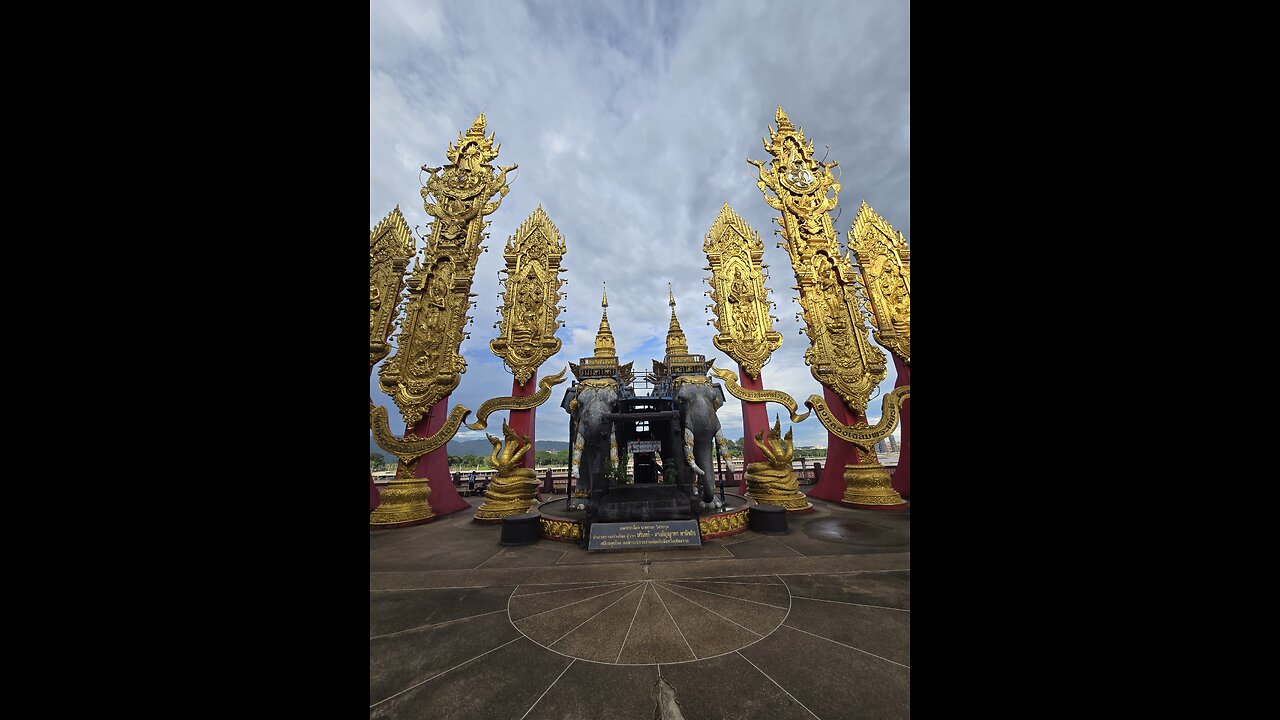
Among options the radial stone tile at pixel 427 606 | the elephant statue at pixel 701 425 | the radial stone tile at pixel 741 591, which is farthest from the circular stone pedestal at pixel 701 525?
the radial stone tile at pixel 427 606

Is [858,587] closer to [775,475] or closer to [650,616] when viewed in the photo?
[650,616]

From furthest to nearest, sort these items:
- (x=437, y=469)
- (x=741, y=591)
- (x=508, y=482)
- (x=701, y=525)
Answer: (x=437, y=469) < (x=508, y=482) < (x=701, y=525) < (x=741, y=591)

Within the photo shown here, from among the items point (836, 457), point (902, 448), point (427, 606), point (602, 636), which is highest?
point (902, 448)

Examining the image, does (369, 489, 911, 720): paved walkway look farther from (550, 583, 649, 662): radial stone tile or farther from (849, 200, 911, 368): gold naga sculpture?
(849, 200, 911, 368): gold naga sculpture

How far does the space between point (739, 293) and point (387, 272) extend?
10.2 meters

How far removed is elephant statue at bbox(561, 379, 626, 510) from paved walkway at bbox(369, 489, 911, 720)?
206cm

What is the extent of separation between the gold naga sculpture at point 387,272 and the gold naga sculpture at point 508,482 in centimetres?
402

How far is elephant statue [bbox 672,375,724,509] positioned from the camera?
25.1ft

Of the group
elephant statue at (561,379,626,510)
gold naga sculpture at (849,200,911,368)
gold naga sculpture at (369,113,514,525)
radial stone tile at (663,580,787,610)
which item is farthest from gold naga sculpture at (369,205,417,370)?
gold naga sculpture at (849,200,911,368)

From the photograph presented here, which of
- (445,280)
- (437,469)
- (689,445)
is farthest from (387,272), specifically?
(689,445)

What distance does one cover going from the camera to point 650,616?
343 cm
